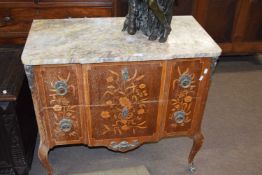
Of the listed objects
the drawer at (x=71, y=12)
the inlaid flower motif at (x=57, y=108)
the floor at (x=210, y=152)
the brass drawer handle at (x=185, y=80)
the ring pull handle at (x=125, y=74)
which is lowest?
the floor at (x=210, y=152)

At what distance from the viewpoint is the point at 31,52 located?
4.17 feet

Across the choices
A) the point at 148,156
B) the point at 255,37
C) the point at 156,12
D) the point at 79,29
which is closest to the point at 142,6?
the point at 156,12

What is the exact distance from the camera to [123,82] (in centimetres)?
134

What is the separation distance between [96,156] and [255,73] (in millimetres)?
1613

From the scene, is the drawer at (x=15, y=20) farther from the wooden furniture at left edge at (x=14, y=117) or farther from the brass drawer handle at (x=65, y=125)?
the brass drawer handle at (x=65, y=125)

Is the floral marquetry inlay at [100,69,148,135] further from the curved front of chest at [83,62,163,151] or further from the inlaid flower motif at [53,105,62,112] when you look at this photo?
the inlaid flower motif at [53,105,62,112]

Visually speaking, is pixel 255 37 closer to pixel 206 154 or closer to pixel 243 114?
pixel 243 114

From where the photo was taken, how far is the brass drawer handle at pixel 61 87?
1300mm

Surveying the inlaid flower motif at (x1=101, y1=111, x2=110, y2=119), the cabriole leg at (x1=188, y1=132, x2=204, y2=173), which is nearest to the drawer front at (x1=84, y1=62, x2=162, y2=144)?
the inlaid flower motif at (x1=101, y1=111, x2=110, y2=119)

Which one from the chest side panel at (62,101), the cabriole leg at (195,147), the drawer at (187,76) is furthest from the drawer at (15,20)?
the cabriole leg at (195,147)

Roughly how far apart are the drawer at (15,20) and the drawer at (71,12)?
2.8 inches

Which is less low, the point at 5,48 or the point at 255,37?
the point at 5,48

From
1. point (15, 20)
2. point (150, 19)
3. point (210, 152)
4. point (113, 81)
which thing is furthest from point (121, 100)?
point (15, 20)

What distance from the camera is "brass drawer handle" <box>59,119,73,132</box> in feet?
4.65
